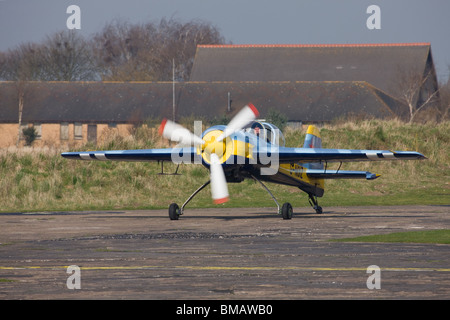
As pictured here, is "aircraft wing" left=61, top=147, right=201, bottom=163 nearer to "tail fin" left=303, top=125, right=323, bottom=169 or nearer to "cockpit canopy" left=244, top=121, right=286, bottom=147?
"cockpit canopy" left=244, top=121, right=286, bottom=147

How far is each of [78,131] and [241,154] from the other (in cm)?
4734

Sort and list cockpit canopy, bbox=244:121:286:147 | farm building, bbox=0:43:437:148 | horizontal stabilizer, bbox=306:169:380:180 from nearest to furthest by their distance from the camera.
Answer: cockpit canopy, bbox=244:121:286:147 < horizontal stabilizer, bbox=306:169:380:180 < farm building, bbox=0:43:437:148

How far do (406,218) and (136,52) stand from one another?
340ft

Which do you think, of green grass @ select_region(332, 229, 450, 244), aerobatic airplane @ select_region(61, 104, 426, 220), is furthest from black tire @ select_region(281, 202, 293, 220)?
green grass @ select_region(332, 229, 450, 244)

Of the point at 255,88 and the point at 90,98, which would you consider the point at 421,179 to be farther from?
the point at 90,98

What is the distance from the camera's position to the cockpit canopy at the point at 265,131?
20952 millimetres

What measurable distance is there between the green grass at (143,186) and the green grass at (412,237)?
1251cm

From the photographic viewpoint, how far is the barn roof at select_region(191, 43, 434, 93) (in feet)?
238

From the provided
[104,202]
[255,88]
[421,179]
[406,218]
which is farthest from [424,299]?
[255,88]

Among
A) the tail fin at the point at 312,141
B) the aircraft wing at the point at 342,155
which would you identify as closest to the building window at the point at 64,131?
the tail fin at the point at 312,141

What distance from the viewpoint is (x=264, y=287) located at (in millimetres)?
8766

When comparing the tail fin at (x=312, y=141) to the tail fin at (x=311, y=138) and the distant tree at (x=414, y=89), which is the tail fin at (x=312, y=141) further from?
the distant tree at (x=414, y=89)

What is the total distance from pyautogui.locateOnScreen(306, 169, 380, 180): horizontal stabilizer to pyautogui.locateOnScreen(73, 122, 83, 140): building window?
143 ft
